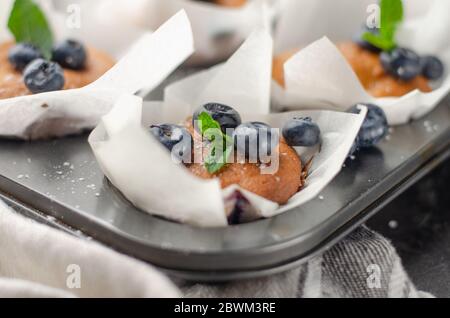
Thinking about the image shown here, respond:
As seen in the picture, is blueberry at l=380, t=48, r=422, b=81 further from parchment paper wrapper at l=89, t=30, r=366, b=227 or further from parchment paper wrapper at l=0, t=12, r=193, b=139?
parchment paper wrapper at l=0, t=12, r=193, b=139

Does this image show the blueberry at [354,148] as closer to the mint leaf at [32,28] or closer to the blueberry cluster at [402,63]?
the blueberry cluster at [402,63]

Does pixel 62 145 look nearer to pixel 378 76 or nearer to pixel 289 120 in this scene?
pixel 289 120

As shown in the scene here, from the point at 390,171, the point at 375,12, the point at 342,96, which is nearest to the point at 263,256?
the point at 390,171

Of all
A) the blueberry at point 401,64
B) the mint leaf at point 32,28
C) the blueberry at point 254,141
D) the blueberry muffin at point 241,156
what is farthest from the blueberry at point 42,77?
the blueberry at point 401,64

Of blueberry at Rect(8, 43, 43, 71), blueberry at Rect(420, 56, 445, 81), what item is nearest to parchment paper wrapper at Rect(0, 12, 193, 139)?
blueberry at Rect(8, 43, 43, 71)

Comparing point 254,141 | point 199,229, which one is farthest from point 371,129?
point 199,229

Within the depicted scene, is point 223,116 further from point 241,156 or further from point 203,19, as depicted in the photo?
point 203,19
